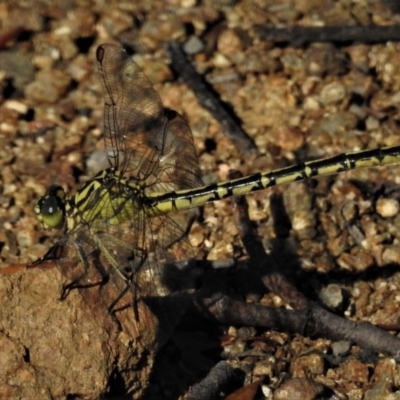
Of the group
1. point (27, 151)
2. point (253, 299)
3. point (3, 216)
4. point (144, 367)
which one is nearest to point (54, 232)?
point (3, 216)

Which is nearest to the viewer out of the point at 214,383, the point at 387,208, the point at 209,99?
the point at 214,383

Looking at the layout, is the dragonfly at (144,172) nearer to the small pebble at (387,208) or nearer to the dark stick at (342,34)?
the small pebble at (387,208)

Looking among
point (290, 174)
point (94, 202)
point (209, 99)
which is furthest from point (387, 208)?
point (94, 202)

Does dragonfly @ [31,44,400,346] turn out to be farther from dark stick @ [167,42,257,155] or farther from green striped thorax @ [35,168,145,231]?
dark stick @ [167,42,257,155]

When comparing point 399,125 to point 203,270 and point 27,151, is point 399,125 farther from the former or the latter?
point 27,151

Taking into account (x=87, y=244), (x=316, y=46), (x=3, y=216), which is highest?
(x=316, y=46)

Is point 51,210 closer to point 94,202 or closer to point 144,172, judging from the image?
point 94,202
